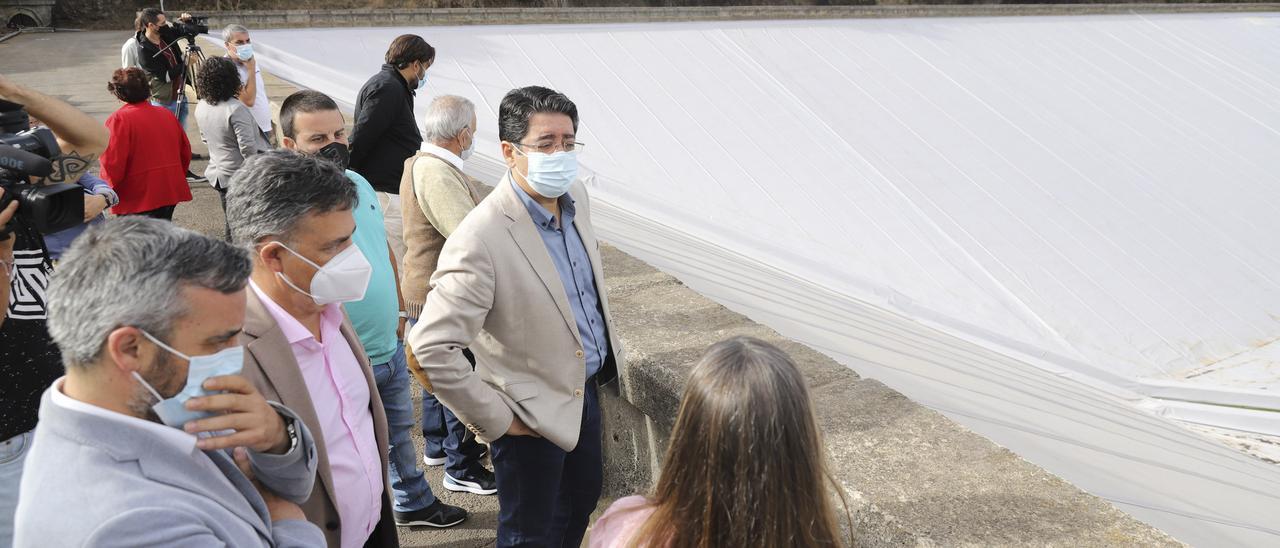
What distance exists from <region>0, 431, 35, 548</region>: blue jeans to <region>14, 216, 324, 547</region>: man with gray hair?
0.75 meters

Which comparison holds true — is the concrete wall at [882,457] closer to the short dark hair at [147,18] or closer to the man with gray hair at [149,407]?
the man with gray hair at [149,407]

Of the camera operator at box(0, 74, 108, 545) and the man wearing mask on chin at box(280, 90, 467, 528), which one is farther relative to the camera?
the man wearing mask on chin at box(280, 90, 467, 528)

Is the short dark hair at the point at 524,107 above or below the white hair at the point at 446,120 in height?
above

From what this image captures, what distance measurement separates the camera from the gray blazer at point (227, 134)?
444 centimetres

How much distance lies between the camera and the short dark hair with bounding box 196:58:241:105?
438 cm

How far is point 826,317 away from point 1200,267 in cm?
805

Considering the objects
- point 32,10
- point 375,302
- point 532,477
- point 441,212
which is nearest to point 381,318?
point 375,302

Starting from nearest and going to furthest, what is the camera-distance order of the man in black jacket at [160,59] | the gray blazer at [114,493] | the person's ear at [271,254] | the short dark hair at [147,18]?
the gray blazer at [114,493]
the person's ear at [271,254]
the man in black jacket at [160,59]
the short dark hair at [147,18]

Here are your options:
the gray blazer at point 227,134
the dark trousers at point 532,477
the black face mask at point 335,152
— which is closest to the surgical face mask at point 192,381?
the dark trousers at point 532,477

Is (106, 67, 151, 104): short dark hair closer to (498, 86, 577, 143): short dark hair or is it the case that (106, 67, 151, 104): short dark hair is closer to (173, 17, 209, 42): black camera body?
(498, 86, 577, 143): short dark hair

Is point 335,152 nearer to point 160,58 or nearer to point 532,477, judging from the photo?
point 532,477

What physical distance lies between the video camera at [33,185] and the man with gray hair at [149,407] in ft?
2.49

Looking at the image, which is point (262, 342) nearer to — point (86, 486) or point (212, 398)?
point (212, 398)

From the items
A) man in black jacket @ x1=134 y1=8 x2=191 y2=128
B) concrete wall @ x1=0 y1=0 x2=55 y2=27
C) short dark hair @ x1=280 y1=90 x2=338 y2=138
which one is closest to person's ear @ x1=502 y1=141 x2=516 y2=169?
short dark hair @ x1=280 y1=90 x2=338 y2=138
